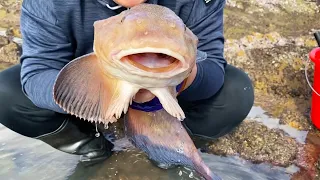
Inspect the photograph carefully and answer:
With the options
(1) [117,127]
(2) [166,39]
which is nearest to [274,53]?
(1) [117,127]

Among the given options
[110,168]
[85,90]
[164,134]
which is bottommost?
[110,168]

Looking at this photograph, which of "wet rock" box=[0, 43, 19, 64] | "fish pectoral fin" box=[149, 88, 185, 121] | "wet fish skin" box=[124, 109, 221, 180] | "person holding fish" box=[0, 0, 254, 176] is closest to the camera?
"person holding fish" box=[0, 0, 254, 176]

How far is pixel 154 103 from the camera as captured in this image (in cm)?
202

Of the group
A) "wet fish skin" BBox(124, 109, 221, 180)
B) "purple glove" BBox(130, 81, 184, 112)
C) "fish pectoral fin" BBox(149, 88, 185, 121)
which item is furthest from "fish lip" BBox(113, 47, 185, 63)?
"wet fish skin" BBox(124, 109, 221, 180)

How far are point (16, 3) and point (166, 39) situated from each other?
143 inches

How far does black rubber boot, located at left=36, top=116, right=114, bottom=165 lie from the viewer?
2730mm

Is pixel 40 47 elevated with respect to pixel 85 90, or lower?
lower

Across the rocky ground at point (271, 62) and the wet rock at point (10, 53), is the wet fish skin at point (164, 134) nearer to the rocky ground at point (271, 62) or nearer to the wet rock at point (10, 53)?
the rocky ground at point (271, 62)

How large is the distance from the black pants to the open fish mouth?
1282 mm

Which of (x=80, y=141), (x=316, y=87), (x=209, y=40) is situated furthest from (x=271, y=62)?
(x=80, y=141)

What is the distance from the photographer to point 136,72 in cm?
141

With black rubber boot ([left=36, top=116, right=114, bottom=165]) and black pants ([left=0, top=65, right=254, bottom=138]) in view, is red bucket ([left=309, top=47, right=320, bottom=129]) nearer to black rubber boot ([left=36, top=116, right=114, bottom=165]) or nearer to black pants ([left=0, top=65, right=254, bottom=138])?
black pants ([left=0, top=65, right=254, bottom=138])

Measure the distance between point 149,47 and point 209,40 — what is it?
123 cm

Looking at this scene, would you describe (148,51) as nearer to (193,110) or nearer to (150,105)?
(150,105)
